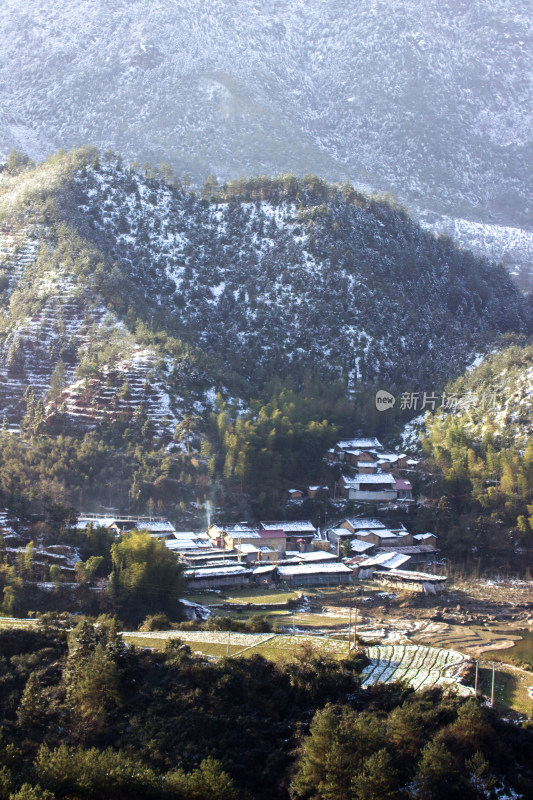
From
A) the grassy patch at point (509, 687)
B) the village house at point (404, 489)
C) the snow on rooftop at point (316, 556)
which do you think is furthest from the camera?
the village house at point (404, 489)

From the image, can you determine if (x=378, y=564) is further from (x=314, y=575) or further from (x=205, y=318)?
(x=205, y=318)

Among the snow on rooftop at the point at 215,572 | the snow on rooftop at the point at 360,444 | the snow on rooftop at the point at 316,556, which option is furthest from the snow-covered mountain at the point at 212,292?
the snow on rooftop at the point at 215,572

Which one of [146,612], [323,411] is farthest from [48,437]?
[146,612]

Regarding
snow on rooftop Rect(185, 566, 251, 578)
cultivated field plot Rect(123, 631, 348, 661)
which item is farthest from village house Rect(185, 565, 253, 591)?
cultivated field plot Rect(123, 631, 348, 661)

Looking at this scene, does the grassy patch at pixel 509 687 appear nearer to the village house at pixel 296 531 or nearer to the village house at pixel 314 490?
the village house at pixel 296 531

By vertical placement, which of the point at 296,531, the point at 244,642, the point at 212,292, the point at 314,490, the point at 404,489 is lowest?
the point at 244,642

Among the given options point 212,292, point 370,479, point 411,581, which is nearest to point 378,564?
point 411,581
